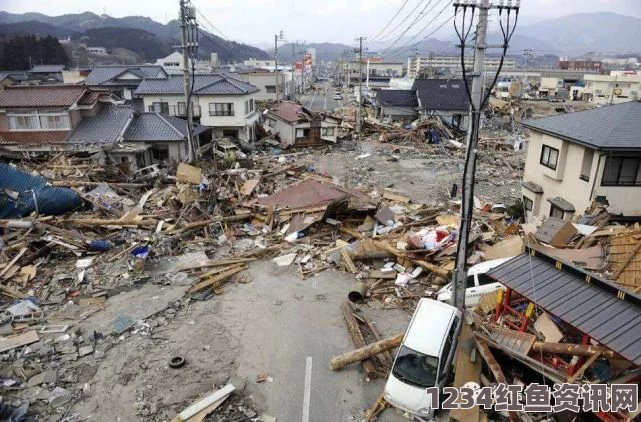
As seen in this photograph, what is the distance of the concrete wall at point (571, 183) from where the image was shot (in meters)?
16.3

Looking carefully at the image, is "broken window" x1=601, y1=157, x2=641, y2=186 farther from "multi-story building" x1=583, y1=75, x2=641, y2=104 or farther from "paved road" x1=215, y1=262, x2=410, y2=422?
"multi-story building" x1=583, y1=75, x2=641, y2=104

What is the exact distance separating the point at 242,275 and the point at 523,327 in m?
8.77

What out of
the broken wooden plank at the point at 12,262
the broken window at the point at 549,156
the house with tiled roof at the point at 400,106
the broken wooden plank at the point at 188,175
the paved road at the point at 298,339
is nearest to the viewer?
the paved road at the point at 298,339

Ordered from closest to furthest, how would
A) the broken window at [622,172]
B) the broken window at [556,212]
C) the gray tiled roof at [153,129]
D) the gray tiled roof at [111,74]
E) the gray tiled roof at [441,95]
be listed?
1. the broken window at [622,172]
2. the broken window at [556,212]
3. the gray tiled roof at [153,129]
4. the gray tiled roof at [441,95]
5. the gray tiled roof at [111,74]

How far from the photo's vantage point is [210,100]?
35062mm

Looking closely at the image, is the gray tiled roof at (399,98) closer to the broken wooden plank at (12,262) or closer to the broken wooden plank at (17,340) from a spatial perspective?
the broken wooden plank at (12,262)

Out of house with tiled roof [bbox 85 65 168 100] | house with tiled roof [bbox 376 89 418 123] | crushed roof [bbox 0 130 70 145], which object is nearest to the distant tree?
house with tiled roof [bbox 85 65 168 100]

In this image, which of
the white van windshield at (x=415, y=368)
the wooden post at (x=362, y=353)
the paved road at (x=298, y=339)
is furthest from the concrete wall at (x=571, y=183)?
the white van windshield at (x=415, y=368)

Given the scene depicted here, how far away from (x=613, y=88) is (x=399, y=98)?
40.2 m

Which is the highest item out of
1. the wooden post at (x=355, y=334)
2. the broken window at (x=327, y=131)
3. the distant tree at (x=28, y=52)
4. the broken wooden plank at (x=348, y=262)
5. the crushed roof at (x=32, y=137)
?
the distant tree at (x=28, y=52)

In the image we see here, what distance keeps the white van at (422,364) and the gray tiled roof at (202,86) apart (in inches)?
1151

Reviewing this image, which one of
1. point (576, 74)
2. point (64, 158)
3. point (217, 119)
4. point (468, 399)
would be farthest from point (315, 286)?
point (576, 74)

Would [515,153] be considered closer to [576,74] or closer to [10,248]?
[10,248]

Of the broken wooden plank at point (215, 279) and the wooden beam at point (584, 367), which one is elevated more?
the wooden beam at point (584, 367)
